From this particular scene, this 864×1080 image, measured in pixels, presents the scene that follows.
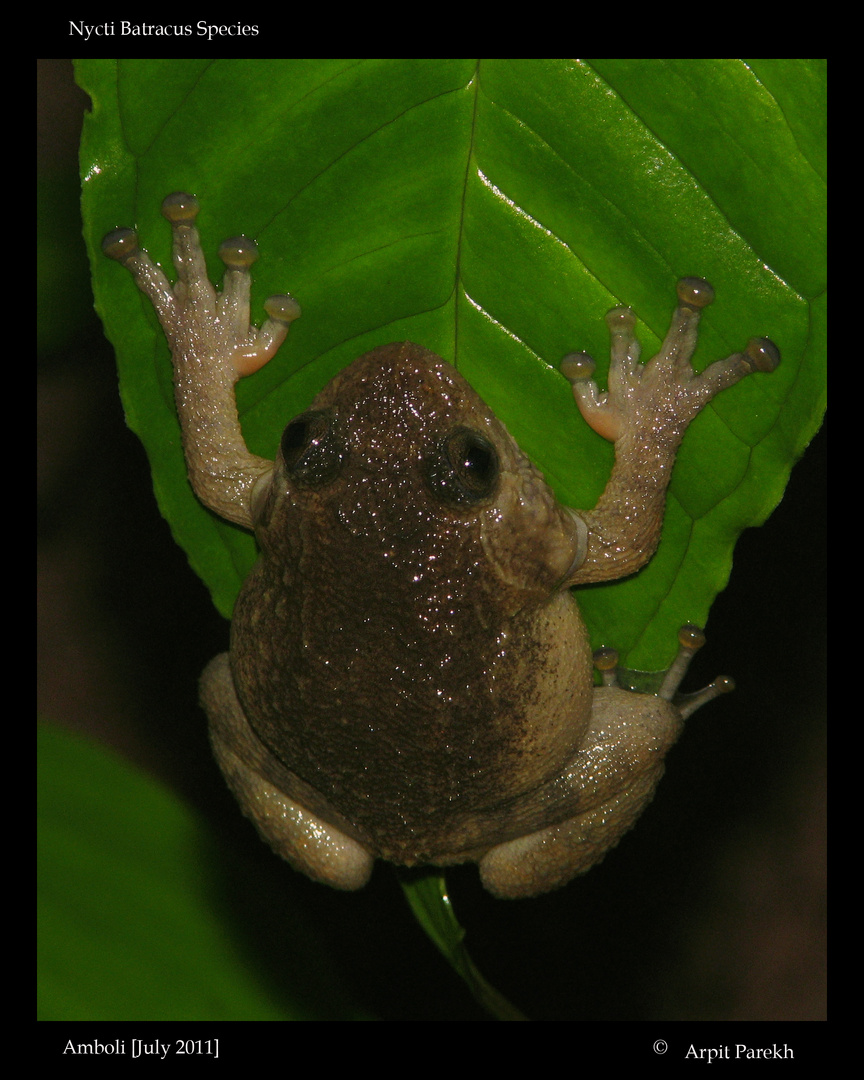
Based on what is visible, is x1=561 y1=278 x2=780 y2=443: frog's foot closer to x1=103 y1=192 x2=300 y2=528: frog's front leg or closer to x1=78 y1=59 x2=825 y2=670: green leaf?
x1=78 y1=59 x2=825 y2=670: green leaf

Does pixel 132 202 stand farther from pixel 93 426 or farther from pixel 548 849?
pixel 93 426

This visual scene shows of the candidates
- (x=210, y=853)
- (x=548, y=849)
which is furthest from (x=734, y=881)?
(x=210, y=853)

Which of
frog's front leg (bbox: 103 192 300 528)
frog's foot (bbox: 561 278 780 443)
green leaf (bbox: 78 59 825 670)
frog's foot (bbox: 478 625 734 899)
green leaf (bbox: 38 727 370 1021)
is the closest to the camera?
green leaf (bbox: 78 59 825 670)

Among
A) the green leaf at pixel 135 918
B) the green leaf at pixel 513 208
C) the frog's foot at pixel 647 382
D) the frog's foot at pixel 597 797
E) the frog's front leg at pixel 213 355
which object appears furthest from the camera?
the frog's foot at pixel 597 797

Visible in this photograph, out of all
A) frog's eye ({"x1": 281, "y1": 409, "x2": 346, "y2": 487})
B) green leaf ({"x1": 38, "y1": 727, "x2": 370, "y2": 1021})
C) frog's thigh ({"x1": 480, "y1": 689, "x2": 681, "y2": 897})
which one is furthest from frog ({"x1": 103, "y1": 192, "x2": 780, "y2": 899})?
green leaf ({"x1": 38, "y1": 727, "x2": 370, "y2": 1021})

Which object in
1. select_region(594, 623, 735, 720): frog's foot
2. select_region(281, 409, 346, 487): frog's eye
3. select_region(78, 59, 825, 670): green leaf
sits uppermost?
select_region(78, 59, 825, 670): green leaf

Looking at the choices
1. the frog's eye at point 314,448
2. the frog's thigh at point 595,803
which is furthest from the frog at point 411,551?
the frog's thigh at point 595,803

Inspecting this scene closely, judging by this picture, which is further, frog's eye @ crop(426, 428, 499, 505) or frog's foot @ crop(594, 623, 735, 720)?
frog's foot @ crop(594, 623, 735, 720)

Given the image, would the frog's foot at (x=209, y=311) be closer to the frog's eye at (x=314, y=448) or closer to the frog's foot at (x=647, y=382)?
the frog's eye at (x=314, y=448)
